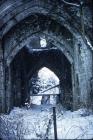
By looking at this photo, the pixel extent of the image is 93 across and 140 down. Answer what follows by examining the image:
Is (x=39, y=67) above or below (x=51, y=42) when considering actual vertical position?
below

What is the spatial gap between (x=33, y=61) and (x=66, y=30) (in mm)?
5716

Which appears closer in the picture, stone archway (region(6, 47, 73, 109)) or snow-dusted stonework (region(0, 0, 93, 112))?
snow-dusted stonework (region(0, 0, 93, 112))

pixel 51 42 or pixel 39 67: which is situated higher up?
pixel 51 42

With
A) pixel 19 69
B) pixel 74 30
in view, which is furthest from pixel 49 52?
pixel 74 30

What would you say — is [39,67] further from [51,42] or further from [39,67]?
[51,42]

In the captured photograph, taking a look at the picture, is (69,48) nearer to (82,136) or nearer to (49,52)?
(49,52)

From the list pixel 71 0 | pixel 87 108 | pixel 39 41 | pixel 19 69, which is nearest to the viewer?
pixel 71 0

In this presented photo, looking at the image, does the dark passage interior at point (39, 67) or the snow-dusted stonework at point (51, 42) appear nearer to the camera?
the snow-dusted stonework at point (51, 42)

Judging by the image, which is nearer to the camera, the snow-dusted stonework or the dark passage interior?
the snow-dusted stonework

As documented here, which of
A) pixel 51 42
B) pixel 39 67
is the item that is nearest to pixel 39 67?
pixel 39 67

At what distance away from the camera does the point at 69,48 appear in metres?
15.2

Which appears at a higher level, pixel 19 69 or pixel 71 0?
pixel 71 0

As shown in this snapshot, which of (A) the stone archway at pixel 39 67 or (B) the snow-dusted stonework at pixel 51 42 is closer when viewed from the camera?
(B) the snow-dusted stonework at pixel 51 42

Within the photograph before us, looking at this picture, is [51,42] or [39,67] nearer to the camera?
[51,42]
